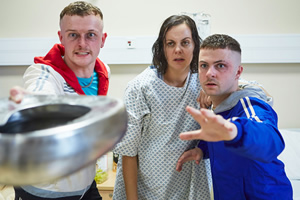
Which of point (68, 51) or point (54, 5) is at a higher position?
point (54, 5)

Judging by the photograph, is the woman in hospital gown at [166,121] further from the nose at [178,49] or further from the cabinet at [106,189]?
the cabinet at [106,189]

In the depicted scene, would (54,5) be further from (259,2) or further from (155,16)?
(259,2)

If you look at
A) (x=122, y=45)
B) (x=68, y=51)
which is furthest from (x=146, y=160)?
(x=122, y=45)

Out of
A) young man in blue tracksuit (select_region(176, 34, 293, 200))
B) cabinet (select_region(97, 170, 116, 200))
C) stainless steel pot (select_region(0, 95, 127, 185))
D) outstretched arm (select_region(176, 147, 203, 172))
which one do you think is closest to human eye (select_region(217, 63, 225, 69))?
young man in blue tracksuit (select_region(176, 34, 293, 200))

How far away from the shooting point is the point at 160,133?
126cm

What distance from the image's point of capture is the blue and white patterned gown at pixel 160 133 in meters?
1.24

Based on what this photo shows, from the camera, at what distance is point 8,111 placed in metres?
0.41

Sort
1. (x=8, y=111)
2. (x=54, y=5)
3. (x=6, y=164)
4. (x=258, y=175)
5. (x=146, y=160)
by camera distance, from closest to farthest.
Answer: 1. (x=6, y=164)
2. (x=8, y=111)
3. (x=258, y=175)
4. (x=146, y=160)
5. (x=54, y=5)

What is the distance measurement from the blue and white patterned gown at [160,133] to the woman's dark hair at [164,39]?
2.0 inches

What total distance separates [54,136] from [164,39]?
103 cm

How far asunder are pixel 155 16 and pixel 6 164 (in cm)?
220

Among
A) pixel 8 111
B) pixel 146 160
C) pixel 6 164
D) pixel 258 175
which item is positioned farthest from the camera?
pixel 146 160

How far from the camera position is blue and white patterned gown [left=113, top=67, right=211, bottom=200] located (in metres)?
1.24

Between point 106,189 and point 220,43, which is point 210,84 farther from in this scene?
point 106,189
